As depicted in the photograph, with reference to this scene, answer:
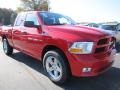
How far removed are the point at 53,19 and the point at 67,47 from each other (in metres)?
1.74

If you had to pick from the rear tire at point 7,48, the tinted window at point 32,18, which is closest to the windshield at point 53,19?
the tinted window at point 32,18

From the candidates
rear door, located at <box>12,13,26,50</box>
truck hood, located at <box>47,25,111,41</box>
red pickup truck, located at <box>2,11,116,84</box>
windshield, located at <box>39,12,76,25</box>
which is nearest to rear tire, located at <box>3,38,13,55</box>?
rear door, located at <box>12,13,26,50</box>

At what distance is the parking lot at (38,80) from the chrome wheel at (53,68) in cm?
18

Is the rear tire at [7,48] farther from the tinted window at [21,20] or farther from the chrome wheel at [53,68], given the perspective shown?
the chrome wheel at [53,68]

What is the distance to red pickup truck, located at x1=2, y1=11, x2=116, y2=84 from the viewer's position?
4629mm

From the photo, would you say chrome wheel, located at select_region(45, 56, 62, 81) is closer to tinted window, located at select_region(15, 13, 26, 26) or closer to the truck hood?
the truck hood

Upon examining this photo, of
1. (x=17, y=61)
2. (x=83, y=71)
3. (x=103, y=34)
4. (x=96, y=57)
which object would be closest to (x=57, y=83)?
(x=83, y=71)

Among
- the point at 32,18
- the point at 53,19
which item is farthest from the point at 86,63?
the point at 32,18

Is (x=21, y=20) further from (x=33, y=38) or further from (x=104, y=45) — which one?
(x=104, y=45)

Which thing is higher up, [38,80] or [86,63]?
[86,63]

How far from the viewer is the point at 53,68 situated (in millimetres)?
5434

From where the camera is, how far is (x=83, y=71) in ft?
15.2

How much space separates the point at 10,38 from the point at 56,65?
3.32 meters

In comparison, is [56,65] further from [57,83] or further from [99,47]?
[99,47]
